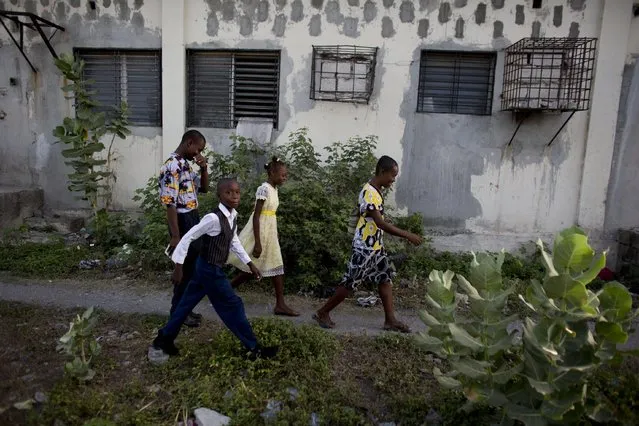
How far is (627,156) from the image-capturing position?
6035 millimetres

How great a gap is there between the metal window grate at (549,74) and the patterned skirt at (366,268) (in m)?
3.27

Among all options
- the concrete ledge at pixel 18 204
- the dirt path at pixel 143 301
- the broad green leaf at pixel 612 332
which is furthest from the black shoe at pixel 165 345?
the concrete ledge at pixel 18 204

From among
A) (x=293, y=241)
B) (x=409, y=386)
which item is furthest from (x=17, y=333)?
(x=409, y=386)

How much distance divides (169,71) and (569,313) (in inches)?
239

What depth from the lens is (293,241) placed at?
510 centimetres

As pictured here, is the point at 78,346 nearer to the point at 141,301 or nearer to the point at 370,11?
the point at 141,301

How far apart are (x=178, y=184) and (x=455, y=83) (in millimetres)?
4406

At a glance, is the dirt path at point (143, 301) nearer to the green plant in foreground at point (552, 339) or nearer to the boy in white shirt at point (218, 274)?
the boy in white shirt at point (218, 274)

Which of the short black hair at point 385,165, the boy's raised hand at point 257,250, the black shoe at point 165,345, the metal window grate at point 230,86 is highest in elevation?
the metal window grate at point 230,86

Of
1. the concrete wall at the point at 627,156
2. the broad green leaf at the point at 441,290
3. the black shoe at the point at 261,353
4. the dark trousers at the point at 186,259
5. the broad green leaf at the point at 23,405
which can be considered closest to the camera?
the broad green leaf at the point at 441,290

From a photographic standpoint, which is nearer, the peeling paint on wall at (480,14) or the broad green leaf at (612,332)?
the broad green leaf at (612,332)

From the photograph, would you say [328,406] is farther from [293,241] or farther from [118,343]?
[293,241]

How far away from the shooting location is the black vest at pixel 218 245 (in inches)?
125

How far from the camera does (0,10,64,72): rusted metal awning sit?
6.24 m
